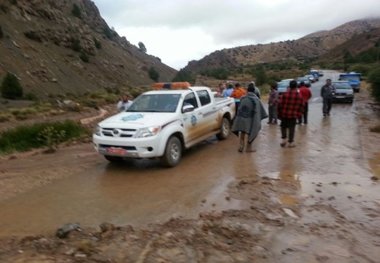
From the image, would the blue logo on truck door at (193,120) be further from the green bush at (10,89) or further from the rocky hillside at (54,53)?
the rocky hillside at (54,53)

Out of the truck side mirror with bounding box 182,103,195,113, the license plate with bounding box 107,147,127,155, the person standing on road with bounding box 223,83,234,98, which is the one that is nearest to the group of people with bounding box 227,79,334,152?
the truck side mirror with bounding box 182,103,195,113

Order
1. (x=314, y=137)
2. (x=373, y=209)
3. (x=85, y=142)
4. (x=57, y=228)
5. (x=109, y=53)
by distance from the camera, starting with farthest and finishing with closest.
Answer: (x=109, y=53) < (x=85, y=142) < (x=314, y=137) < (x=373, y=209) < (x=57, y=228)

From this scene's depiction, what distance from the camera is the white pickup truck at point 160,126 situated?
954 cm

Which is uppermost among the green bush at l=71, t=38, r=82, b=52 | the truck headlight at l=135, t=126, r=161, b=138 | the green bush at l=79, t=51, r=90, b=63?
the green bush at l=71, t=38, r=82, b=52

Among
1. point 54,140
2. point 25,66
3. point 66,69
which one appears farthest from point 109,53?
point 54,140

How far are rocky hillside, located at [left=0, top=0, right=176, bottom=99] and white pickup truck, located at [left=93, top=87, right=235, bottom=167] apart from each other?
120 feet

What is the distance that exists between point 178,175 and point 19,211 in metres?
3.32

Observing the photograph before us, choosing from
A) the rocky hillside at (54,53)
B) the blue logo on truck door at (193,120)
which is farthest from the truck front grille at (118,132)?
the rocky hillside at (54,53)

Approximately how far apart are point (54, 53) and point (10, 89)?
19.6 metres

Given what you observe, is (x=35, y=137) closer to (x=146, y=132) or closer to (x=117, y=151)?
(x=117, y=151)

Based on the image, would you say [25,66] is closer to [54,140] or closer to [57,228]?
[54,140]

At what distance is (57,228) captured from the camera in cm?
645

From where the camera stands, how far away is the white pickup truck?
31.3 ft

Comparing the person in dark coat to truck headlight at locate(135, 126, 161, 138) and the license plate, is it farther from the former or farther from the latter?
the license plate
